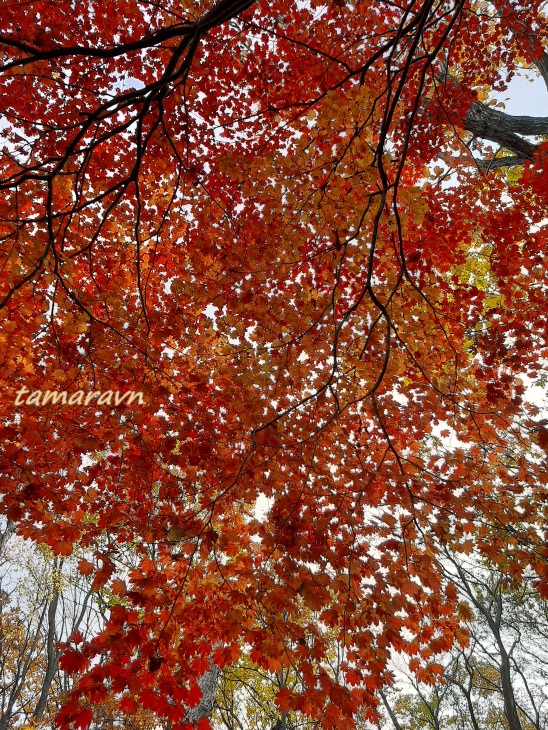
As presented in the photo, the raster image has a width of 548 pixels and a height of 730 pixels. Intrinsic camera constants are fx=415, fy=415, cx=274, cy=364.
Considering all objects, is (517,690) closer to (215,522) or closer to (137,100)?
(215,522)

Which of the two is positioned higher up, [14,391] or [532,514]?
[14,391]

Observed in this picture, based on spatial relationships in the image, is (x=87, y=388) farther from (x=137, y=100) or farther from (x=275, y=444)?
(x=137, y=100)

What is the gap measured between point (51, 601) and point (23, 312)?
523 inches

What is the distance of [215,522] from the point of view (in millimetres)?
6930

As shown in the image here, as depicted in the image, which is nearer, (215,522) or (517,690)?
(215,522)

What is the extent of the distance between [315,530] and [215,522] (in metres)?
3.01

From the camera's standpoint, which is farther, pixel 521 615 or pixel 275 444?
pixel 521 615

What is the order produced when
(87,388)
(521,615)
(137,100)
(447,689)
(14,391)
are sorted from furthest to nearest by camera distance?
(447,689) → (521,615) → (14,391) → (87,388) → (137,100)

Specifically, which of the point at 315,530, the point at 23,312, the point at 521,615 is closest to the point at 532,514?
the point at 315,530

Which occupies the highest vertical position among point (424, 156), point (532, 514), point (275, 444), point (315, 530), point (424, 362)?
point (424, 156)

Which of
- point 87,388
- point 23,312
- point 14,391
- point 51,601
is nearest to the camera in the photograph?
point 23,312

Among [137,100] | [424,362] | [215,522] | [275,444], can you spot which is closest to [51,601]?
[215,522]

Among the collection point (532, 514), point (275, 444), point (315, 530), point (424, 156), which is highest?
point (424, 156)

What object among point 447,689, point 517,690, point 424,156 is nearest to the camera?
point 424,156
